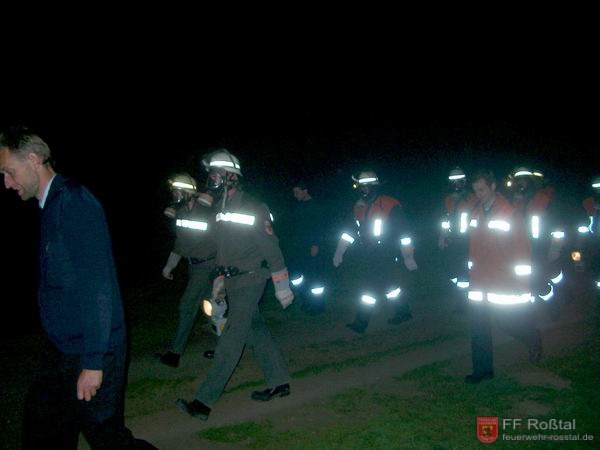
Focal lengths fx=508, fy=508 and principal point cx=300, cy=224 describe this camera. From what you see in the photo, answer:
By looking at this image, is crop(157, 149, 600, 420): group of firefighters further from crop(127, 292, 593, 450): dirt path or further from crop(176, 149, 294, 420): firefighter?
crop(127, 292, 593, 450): dirt path

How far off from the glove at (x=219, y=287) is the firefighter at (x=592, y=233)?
548 centimetres

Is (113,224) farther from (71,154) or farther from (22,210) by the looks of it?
(71,154)

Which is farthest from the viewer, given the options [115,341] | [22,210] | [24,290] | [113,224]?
[113,224]

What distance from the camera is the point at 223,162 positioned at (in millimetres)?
4637

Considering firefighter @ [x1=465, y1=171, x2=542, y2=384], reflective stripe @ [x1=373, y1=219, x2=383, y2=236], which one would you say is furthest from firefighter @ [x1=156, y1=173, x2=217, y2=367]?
firefighter @ [x1=465, y1=171, x2=542, y2=384]

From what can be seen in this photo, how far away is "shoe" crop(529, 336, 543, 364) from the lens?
5441 millimetres

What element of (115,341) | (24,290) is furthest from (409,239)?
(24,290)

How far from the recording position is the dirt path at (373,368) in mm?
4484

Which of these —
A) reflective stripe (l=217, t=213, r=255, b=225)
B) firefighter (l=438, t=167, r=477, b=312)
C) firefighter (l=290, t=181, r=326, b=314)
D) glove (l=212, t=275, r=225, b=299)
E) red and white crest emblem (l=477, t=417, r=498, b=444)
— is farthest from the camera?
firefighter (l=290, t=181, r=326, b=314)

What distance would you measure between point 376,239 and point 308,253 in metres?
1.42

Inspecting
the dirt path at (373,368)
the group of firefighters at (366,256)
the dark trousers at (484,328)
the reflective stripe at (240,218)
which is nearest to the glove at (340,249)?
the group of firefighters at (366,256)

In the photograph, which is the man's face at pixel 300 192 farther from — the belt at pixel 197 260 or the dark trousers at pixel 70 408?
the dark trousers at pixel 70 408

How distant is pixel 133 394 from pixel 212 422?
3.85 feet

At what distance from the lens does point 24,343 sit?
23.1ft
